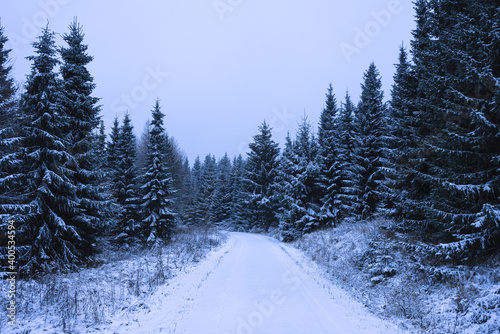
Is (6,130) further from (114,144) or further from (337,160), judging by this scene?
(337,160)

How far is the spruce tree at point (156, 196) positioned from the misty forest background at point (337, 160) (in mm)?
103

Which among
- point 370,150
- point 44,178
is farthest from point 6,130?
point 370,150

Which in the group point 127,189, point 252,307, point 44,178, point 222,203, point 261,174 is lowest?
point 252,307

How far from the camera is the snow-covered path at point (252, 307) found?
21.5 ft

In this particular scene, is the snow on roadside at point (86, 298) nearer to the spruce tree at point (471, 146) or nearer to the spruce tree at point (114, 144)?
the spruce tree at point (471, 146)

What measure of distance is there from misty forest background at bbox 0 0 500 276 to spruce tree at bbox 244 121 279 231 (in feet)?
55.2

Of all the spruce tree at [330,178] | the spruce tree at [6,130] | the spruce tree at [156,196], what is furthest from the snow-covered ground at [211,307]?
the spruce tree at [330,178]

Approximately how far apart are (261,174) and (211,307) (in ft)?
124

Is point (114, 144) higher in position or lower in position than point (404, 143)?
higher

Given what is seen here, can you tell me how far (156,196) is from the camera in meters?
22.9

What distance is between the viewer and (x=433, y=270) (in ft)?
27.4

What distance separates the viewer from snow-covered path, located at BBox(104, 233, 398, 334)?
21.5ft

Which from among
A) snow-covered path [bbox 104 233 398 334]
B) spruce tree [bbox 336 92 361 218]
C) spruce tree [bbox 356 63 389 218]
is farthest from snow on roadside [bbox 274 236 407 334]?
spruce tree [bbox 336 92 361 218]

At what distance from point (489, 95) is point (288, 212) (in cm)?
2089
